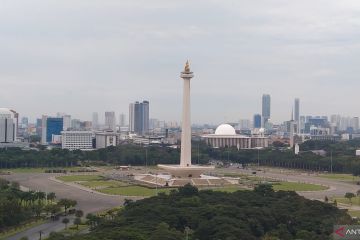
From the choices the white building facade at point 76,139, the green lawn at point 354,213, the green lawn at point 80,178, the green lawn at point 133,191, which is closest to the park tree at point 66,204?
the green lawn at point 133,191

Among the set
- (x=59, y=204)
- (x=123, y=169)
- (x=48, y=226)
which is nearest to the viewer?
(x=48, y=226)

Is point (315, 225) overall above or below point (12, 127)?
below

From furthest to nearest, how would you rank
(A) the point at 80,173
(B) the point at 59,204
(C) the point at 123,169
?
(C) the point at 123,169 < (A) the point at 80,173 < (B) the point at 59,204

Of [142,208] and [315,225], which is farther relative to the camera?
[142,208]

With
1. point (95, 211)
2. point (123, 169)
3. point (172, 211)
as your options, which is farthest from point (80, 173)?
point (172, 211)

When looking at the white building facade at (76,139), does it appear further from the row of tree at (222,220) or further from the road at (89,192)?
the row of tree at (222,220)

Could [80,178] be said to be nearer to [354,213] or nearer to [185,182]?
[185,182]

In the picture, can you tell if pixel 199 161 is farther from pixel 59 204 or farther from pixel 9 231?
pixel 9 231

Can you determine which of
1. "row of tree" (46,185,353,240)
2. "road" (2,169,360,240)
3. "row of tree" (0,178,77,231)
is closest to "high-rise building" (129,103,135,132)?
"road" (2,169,360,240)
